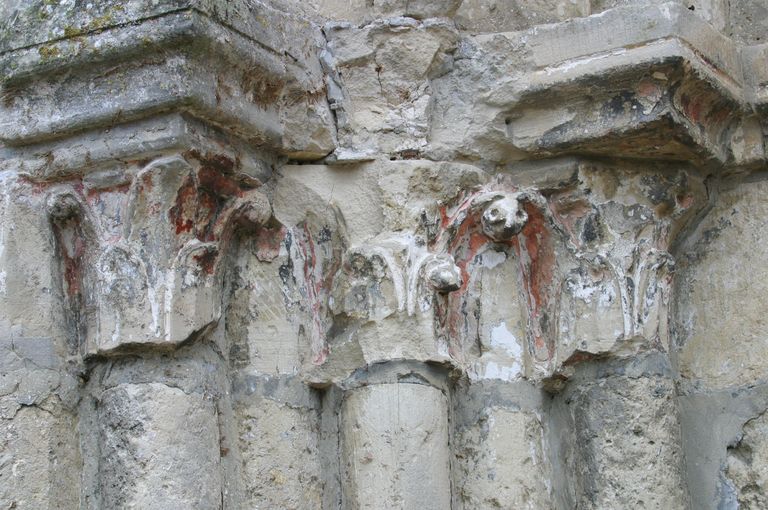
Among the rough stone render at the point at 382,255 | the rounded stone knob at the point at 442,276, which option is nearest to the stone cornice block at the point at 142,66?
the rough stone render at the point at 382,255

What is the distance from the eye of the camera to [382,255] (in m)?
3.16

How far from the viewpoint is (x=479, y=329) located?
132 inches

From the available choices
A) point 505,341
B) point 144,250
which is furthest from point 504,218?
point 144,250

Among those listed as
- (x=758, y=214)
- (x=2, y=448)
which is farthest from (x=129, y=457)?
(x=758, y=214)

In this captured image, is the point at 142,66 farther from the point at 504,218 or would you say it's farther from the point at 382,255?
the point at 504,218

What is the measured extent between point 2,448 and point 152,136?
77cm

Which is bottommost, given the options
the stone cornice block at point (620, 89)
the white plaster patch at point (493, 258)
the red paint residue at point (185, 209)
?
the white plaster patch at point (493, 258)

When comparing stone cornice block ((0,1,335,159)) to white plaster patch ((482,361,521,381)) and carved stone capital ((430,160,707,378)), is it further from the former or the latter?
white plaster patch ((482,361,521,381))

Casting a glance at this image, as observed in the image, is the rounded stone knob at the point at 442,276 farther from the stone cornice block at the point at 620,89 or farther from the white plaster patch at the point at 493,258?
the stone cornice block at the point at 620,89

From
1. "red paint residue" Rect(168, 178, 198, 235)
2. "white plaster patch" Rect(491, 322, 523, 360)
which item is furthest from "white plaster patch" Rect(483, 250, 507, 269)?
"red paint residue" Rect(168, 178, 198, 235)

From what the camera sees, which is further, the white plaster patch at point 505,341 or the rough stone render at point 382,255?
the white plaster patch at point 505,341

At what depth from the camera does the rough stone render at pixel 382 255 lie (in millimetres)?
3002

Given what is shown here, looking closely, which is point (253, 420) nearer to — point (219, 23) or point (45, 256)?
point (45, 256)

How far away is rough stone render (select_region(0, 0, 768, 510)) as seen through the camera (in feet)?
9.85
